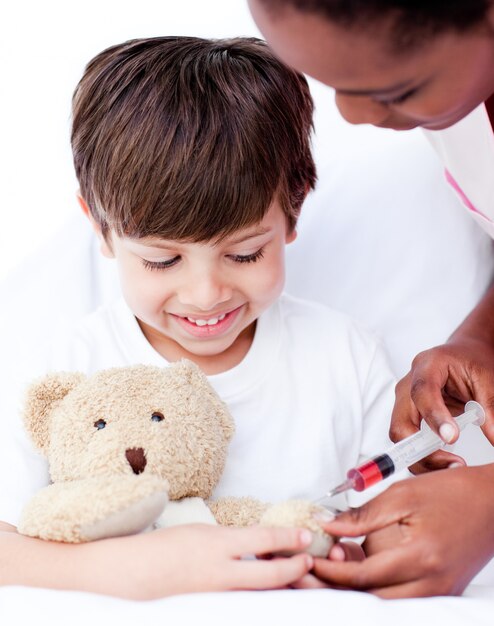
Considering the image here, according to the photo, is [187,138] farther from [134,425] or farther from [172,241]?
[134,425]

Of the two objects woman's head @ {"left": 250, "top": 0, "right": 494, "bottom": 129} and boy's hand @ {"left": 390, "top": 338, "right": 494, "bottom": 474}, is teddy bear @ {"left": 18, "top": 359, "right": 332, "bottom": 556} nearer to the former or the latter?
boy's hand @ {"left": 390, "top": 338, "right": 494, "bottom": 474}

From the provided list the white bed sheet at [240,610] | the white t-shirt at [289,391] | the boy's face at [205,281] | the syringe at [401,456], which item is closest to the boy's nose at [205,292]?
the boy's face at [205,281]

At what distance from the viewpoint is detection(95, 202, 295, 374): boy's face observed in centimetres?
112

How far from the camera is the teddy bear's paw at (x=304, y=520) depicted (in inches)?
35.1

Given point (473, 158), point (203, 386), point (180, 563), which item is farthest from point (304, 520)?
point (473, 158)

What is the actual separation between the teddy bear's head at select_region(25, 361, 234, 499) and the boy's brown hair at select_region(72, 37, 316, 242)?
193 millimetres

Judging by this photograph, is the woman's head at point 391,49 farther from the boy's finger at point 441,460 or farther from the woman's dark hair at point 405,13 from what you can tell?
the boy's finger at point 441,460

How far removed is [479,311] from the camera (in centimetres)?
142

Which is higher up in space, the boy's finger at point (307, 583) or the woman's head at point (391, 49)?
the woman's head at point (391, 49)

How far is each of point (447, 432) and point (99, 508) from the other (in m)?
0.42

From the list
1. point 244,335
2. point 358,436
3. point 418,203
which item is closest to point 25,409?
point 244,335

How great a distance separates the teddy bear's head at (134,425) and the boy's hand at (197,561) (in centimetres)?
8

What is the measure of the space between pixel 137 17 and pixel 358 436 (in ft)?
3.32

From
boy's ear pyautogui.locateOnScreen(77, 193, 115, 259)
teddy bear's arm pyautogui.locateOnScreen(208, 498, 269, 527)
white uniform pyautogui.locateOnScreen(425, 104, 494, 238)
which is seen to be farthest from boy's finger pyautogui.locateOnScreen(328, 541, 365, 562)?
white uniform pyautogui.locateOnScreen(425, 104, 494, 238)
